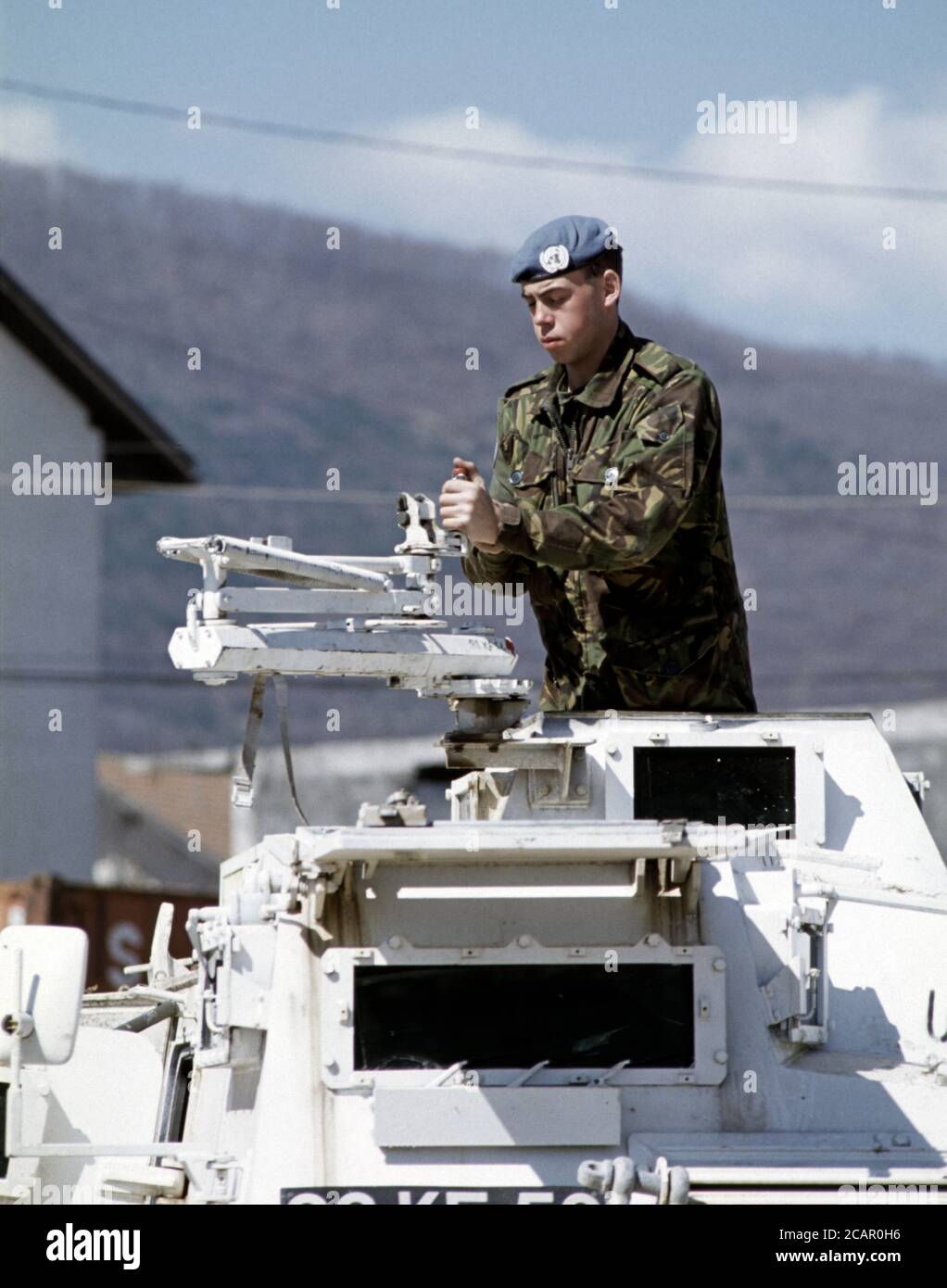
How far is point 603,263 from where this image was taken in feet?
33.1

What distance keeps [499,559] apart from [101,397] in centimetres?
3164

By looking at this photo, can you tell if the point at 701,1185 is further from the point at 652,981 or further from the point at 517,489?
the point at 517,489

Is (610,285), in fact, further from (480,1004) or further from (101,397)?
(101,397)

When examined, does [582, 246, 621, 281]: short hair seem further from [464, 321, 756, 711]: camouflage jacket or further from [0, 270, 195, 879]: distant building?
[0, 270, 195, 879]: distant building

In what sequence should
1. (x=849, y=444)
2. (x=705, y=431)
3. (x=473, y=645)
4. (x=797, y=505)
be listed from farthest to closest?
(x=849, y=444) < (x=797, y=505) < (x=705, y=431) < (x=473, y=645)

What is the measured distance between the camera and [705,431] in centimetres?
976

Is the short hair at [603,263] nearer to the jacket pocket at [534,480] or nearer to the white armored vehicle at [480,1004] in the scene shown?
the jacket pocket at [534,480]

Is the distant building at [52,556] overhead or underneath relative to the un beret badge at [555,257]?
overhead

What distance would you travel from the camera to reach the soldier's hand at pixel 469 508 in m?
9.00

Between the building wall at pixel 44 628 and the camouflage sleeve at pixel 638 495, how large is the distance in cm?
2962

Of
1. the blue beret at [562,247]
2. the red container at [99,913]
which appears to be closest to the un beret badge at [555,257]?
the blue beret at [562,247]

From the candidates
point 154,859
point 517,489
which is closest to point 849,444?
point 154,859
